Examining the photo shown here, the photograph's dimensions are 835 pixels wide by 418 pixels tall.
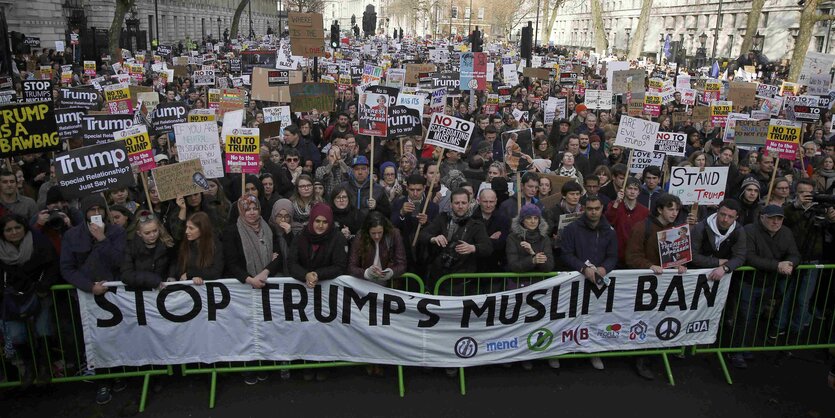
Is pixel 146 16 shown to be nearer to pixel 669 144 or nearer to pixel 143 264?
pixel 669 144

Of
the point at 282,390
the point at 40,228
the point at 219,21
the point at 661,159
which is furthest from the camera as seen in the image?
the point at 219,21

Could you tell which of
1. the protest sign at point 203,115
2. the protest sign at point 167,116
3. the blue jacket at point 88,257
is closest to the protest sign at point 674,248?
the blue jacket at point 88,257

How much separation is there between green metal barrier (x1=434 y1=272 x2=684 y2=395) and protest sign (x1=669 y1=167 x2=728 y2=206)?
190 centimetres

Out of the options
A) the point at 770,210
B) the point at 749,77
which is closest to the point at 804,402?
the point at 770,210

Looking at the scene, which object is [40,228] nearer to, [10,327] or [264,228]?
[10,327]

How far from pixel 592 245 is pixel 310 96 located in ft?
27.7

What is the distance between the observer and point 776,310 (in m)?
6.76

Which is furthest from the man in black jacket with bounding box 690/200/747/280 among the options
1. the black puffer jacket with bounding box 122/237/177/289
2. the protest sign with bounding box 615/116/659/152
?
the black puffer jacket with bounding box 122/237/177/289

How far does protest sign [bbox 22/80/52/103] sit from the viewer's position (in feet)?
43.9

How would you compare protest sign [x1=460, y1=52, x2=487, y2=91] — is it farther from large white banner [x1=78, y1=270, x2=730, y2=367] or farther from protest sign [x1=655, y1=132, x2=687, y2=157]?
large white banner [x1=78, y1=270, x2=730, y2=367]

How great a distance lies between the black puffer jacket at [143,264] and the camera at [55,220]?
104 cm

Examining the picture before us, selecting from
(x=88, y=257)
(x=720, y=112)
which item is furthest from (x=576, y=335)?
(x=720, y=112)

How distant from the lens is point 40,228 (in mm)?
6340

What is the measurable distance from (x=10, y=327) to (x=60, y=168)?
1681 millimetres
